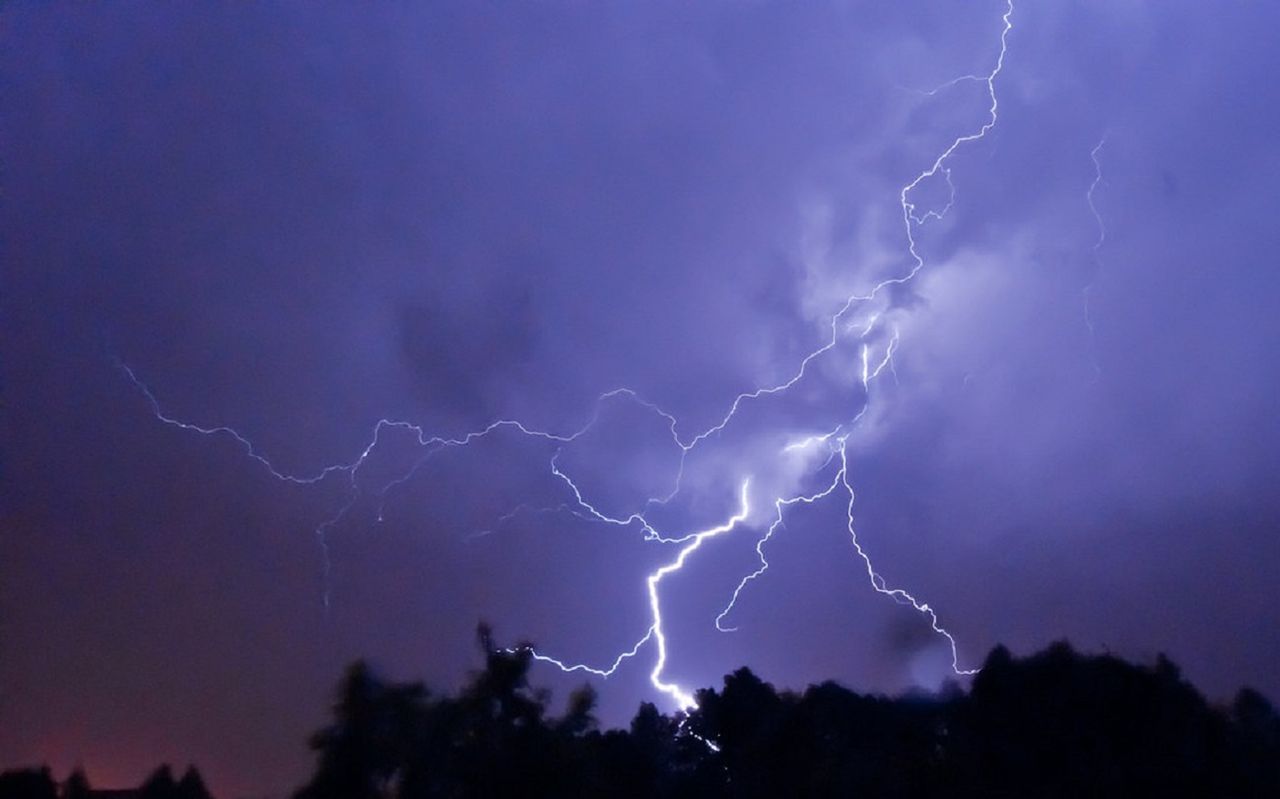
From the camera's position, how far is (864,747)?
25719mm

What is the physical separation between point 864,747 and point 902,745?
969 millimetres

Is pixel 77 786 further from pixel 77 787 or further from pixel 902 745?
pixel 902 745

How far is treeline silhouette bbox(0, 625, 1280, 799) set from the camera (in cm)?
2047

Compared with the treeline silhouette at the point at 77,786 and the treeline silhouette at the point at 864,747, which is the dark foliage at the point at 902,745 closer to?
the treeline silhouette at the point at 864,747

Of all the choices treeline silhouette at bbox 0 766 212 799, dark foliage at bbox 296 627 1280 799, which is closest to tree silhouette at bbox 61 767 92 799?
treeline silhouette at bbox 0 766 212 799

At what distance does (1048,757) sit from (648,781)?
10.1 metres

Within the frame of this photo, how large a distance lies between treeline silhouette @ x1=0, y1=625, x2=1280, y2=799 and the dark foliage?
29 mm

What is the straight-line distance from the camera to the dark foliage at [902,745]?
20438 millimetres

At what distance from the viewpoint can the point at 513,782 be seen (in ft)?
71.0

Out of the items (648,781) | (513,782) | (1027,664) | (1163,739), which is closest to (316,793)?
(513,782)

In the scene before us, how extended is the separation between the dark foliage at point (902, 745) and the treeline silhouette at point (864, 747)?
0.10ft

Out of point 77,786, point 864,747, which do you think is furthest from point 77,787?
point 864,747

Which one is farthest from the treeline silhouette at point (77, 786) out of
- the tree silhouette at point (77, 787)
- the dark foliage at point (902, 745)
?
the dark foliage at point (902, 745)

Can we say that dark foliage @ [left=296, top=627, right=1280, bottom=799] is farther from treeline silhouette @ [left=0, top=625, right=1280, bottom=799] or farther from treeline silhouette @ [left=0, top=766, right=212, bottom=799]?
treeline silhouette @ [left=0, top=766, right=212, bottom=799]
